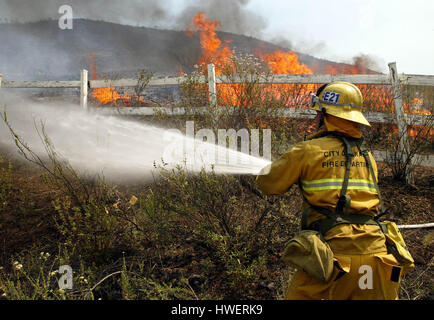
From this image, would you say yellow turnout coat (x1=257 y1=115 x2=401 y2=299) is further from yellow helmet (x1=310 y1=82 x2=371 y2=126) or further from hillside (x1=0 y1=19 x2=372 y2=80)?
hillside (x1=0 y1=19 x2=372 y2=80)

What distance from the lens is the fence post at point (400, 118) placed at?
506 cm

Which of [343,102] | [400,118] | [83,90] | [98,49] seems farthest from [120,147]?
[98,49]

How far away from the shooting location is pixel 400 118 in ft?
17.3

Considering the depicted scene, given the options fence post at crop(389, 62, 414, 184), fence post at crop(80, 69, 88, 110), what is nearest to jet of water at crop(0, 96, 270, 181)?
fence post at crop(80, 69, 88, 110)

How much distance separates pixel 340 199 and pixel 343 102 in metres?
0.73

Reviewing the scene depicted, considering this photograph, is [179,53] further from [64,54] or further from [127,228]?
[127,228]

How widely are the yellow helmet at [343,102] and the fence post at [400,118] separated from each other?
11.6ft

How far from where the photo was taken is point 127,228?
3.96 meters

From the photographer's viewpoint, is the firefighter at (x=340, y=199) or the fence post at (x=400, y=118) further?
the fence post at (x=400, y=118)

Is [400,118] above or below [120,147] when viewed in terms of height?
above

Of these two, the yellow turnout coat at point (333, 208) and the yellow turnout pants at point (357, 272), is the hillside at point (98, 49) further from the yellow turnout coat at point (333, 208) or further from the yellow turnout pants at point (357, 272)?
the yellow turnout pants at point (357, 272)

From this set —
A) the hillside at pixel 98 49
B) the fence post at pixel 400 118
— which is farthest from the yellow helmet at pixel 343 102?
the hillside at pixel 98 49

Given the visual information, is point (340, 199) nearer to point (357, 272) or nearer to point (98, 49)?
point (357, 272)
